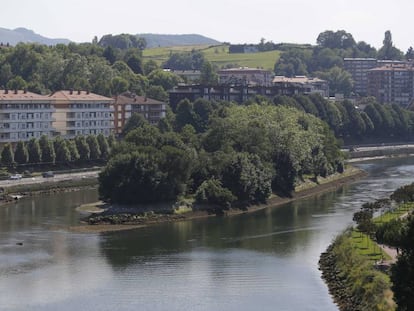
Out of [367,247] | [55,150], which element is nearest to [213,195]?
[367,247]

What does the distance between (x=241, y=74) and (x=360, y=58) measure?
2834 cm

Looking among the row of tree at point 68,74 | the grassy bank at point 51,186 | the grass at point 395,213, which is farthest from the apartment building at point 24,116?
the grass at point 395,213

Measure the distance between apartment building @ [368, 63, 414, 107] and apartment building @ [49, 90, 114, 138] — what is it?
5073cm

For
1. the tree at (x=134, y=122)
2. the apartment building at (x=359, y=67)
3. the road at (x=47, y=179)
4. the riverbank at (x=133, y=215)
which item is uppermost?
the apartment building at (x=359, y=67)

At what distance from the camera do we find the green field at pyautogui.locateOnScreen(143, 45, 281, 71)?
4995 inches

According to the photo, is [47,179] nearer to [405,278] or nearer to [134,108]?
[134,108]

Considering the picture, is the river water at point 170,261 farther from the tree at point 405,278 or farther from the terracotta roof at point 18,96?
the terracotta roof at point 18,96

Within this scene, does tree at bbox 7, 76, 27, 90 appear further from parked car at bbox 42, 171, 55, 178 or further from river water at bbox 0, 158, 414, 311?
river water at bbox 0, 158, 414, 311

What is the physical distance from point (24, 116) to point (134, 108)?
40.3 ft

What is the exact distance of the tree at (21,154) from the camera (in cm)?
5209

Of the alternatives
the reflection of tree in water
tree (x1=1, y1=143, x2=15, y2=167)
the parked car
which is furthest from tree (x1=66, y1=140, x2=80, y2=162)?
the reflection of tree in water

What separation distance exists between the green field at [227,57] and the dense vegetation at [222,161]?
7072 centimetres

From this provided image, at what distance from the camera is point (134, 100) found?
226 feet

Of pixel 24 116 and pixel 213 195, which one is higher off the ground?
pixel 24 116
